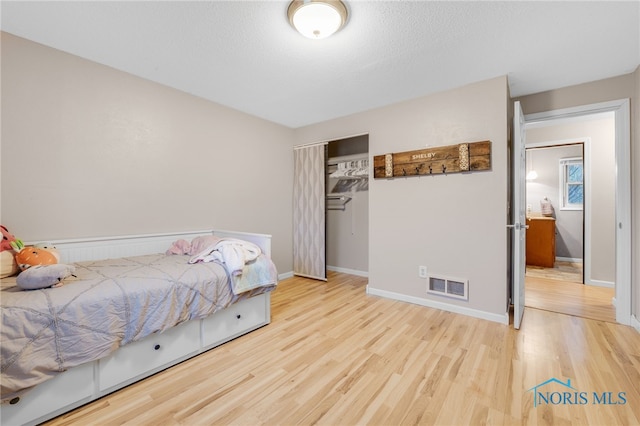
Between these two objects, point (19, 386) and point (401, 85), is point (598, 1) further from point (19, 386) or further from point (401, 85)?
point (19, 386)

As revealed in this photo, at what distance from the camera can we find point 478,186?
2.72 m

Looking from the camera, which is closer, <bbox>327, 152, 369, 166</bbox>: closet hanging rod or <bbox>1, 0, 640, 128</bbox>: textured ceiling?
<bbox>1, 0, 640, 128</bbox>: textured ceiling

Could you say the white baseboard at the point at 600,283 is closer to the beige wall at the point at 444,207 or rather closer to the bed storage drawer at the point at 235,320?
the beige wall at the point at 444,207

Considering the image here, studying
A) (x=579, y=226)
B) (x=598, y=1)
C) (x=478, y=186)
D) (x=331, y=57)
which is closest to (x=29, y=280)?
(x=331, y=57)

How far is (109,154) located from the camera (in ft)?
8.23

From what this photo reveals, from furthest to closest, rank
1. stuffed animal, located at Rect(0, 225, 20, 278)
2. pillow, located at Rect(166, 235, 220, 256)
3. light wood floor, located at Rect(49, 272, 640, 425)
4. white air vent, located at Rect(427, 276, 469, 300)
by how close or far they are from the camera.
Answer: white air vent, located at Rect(427, 276, 469, 300) → pillow, located at Rect(166, 235, 220, 256) → stuffed animal, located at Rect(0, 225, 20, 278) → light wood floor, located at Rect(49, 272, 640, 425)

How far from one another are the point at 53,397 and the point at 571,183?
788 cm

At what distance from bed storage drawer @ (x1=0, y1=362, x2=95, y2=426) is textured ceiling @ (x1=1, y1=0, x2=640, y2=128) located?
226 cm

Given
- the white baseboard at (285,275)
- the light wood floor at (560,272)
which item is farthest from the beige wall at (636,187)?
the white baseboard at (285,275)

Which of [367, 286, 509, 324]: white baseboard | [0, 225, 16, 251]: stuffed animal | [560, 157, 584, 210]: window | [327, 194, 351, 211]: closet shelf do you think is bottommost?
[367, 286, 509, 324]: white baseboard

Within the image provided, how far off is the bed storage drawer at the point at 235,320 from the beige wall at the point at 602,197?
15.0 feet

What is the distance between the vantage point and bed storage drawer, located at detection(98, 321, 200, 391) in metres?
1.60

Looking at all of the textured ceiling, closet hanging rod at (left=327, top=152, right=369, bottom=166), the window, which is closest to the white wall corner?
the textured ceiling

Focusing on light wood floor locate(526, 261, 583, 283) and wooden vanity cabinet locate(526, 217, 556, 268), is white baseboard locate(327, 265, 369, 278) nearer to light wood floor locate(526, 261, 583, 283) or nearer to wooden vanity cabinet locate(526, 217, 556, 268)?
light wood floor locate(526, 261, 583, 283)
